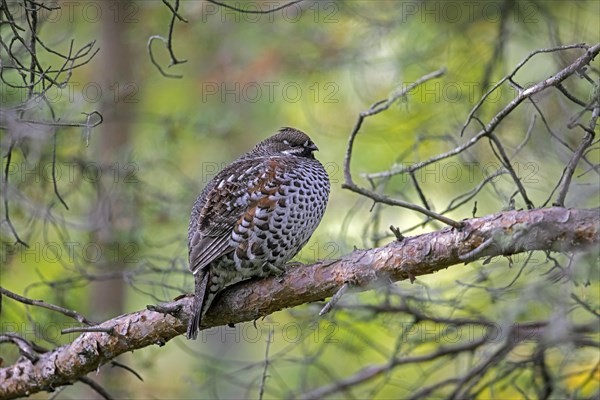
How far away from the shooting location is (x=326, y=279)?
402 centimetres

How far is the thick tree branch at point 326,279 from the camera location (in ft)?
10.8

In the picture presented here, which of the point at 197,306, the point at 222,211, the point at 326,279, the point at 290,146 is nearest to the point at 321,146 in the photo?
the point at 290,146

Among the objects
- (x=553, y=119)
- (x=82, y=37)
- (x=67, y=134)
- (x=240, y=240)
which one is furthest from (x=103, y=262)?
(x=553, y=119)

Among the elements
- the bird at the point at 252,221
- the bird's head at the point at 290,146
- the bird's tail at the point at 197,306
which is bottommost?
the bird's tail at the point at 197,306

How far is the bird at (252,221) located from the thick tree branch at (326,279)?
117 millimetres

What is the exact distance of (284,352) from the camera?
234 inches

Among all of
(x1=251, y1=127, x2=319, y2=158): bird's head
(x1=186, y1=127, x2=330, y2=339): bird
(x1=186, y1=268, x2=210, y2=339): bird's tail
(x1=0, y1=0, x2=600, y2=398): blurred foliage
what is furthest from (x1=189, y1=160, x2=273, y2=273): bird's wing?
(x1=0, y1=0, x2=600, y2=398): blurred foliage

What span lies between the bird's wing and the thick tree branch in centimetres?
27

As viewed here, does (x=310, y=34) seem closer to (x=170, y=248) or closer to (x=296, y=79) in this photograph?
(x=296, y=79)

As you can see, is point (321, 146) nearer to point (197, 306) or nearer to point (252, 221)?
point (252, 221)

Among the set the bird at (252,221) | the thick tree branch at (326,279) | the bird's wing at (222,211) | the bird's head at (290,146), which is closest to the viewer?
the thick tree branch at (326,279)

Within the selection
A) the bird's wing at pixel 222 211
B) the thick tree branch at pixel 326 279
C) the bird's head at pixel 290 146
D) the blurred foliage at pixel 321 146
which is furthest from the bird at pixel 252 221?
the blurred foliage at pixel 321 146

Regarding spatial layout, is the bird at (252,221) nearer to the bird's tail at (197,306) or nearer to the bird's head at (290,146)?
the bird's tail at (197,306)

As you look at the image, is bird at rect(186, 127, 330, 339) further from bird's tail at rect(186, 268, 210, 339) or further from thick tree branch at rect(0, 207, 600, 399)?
thick tree branch at rect(0, 207, 600, 399)
